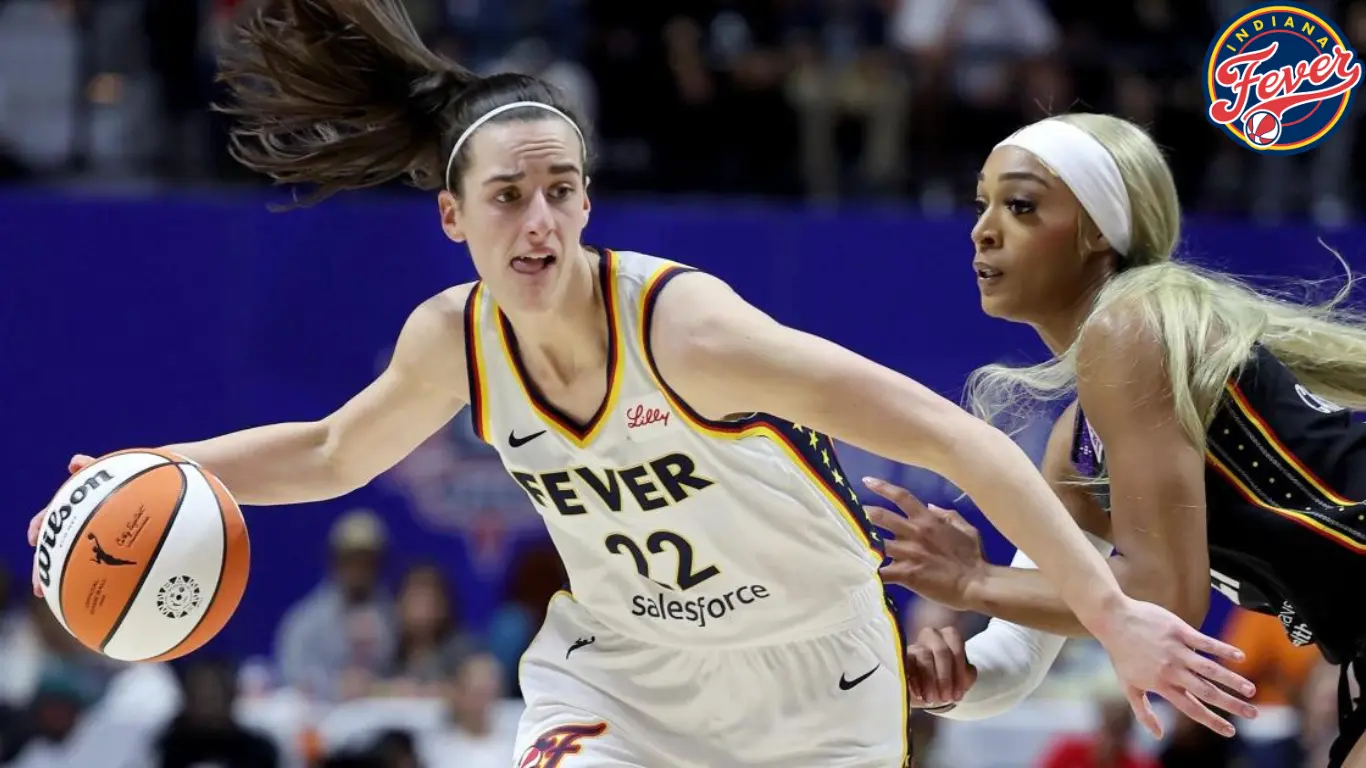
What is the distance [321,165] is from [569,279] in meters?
1.08

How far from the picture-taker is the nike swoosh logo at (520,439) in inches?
169

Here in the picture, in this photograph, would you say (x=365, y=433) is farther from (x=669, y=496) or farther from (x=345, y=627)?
(x=345, y=627)

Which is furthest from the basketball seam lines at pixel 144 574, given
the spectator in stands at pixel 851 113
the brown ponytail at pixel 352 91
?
the spectator in stands at pixel 851 113

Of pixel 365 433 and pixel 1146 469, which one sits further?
pixel 365 433

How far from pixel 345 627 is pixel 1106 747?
387cm

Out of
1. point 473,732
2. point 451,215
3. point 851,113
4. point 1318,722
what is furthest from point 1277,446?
point 851,113

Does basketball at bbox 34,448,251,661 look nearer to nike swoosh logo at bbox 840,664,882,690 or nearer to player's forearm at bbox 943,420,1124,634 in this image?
nike swoosh logo at bbox 840,664,882,690

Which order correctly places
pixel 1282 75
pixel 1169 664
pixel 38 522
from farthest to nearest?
pixel 1282 75
pixel 38 522
pixel 1169 664

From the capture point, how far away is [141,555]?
13.8 ft

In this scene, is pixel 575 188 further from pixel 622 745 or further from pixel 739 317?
pixel 622 745

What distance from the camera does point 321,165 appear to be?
4906 mm

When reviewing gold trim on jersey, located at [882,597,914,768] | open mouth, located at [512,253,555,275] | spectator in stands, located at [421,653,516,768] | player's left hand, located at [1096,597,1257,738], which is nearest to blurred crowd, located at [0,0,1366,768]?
spectator in stands, located at [421,653,516,768]

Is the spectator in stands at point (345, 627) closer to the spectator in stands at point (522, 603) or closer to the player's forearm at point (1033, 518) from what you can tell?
the spectator in stands at point (522, 603)

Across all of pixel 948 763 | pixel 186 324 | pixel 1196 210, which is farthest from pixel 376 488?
pixel 1196 210
